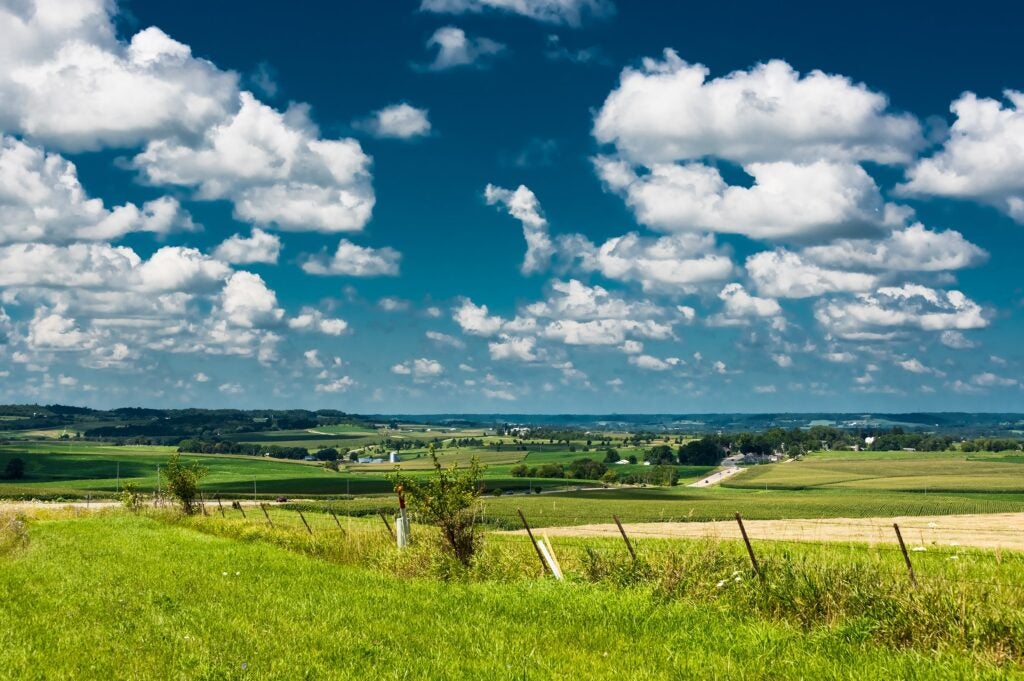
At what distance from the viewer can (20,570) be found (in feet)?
93.1

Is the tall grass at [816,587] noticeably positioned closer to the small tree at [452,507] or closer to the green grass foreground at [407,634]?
the green grass foreground at [407,634]

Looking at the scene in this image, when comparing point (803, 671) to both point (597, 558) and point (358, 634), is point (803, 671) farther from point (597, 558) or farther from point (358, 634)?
point (597, 558)

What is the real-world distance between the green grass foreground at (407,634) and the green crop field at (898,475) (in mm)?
113179

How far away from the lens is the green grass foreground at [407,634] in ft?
43.1

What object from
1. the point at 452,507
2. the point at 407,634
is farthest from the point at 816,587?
the point at 452,507

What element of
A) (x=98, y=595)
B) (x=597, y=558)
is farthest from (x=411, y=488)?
(x=98, y=595)

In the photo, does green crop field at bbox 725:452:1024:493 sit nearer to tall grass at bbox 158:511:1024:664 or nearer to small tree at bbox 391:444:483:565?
small tree at bbox 391:444:483:565

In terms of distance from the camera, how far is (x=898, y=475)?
155500mm

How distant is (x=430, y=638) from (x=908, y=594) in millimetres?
8120

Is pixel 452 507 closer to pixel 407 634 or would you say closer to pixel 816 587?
pixel 407 634

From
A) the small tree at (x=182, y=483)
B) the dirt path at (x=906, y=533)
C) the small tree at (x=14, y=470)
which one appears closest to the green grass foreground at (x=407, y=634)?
the dirt path at (x=906, y=533)

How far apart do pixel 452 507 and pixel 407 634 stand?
9.18 m

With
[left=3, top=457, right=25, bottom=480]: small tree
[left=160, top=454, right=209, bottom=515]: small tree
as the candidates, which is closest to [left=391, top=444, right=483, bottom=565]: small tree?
[left=160, top=454, right=209, bottom=515]: small tree

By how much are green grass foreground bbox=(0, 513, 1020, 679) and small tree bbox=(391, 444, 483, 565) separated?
75.7 inches
